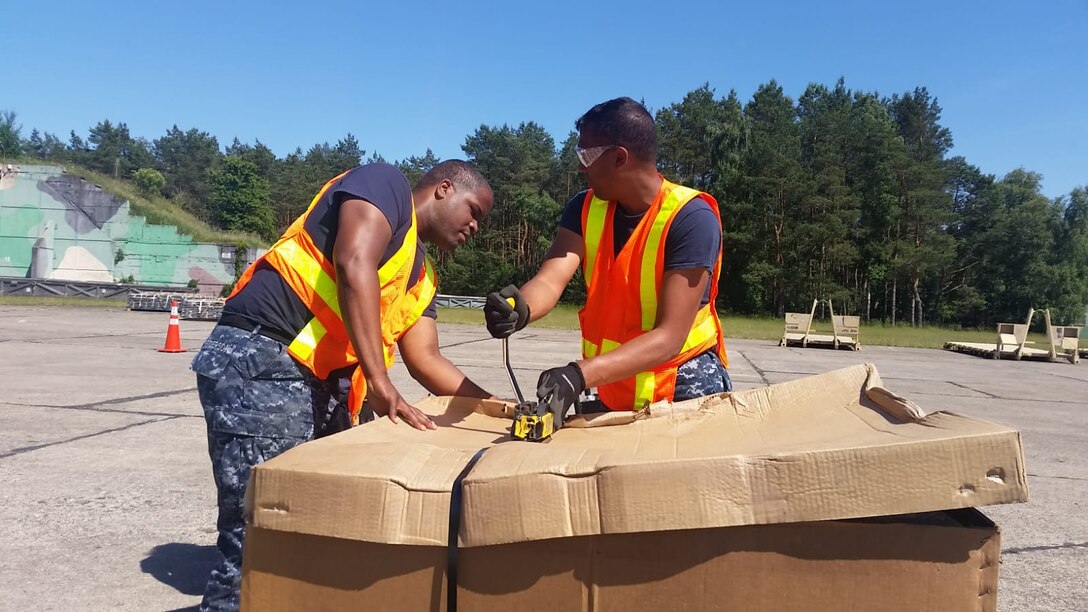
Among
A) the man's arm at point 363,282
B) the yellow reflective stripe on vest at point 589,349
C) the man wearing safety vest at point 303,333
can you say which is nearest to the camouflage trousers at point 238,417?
the man wearing safety vest at point 303,333

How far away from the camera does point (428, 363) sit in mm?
2686

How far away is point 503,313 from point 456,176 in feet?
2.28

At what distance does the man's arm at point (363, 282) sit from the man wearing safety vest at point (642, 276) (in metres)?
0.33

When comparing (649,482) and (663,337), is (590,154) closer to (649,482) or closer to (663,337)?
(663,337)

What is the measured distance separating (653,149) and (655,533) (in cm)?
131

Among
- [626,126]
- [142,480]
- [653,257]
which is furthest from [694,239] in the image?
[142,480]

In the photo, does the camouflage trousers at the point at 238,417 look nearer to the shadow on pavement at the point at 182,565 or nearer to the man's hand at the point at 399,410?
the man's hand at the point at 399,410

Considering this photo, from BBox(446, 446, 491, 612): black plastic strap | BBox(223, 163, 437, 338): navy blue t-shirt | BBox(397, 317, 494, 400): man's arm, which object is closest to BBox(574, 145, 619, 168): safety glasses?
BBox(223, 163, 437, 338): navy blue t-shirt

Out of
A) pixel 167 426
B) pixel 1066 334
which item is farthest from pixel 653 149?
pixel 1066 334

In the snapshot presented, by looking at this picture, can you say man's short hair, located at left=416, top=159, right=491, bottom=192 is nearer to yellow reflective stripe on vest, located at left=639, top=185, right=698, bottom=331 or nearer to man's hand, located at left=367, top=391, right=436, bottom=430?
yellow reflective stripe on vest, located at left=639, top=185, right=698, bottom=331

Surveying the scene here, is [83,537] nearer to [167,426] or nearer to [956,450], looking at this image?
[167,426]

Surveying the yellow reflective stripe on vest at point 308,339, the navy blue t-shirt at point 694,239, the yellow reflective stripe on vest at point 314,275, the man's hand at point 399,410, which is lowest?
the man's hand at point 399,410

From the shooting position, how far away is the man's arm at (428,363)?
264 centimetres

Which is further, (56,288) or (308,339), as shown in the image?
(56,288)
